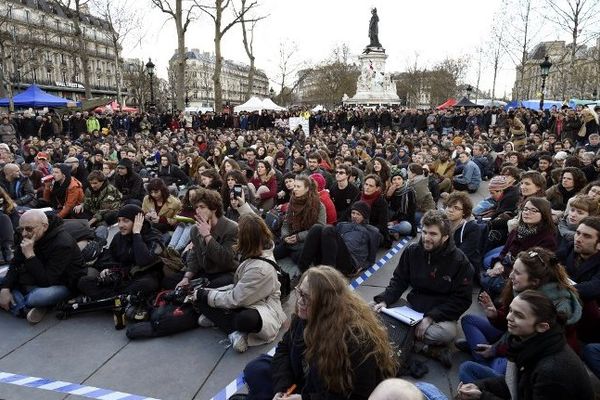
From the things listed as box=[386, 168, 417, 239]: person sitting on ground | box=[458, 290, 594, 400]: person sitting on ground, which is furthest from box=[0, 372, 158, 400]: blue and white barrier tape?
box=[386, 168, 417, 239]: person sitting on ground

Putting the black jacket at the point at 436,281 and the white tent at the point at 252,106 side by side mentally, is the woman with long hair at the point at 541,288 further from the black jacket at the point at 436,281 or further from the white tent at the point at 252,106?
the white tent at the point at 252,106

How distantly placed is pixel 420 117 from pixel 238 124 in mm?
11341

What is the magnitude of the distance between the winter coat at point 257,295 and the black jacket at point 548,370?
2003 mm

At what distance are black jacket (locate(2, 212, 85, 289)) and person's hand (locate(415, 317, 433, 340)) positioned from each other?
11.9ft

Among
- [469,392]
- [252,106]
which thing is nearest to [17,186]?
[469,392]

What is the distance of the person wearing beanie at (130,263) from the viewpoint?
16.1 ft

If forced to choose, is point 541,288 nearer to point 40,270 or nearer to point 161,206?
point 40,270

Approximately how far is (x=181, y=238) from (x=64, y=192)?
10.8ft

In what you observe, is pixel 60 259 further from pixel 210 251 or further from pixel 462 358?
pixel 462 358

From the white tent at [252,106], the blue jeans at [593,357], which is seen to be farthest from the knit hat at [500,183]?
the white tent at [252,106]

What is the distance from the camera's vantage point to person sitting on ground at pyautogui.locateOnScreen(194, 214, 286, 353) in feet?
13.2

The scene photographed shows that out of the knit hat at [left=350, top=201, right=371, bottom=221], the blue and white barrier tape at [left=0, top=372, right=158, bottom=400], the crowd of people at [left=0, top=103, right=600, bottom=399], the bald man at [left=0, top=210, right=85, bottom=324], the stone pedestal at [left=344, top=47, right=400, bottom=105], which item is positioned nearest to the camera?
the crowd of people at [left=0, top=103, right=600, bottom=399]

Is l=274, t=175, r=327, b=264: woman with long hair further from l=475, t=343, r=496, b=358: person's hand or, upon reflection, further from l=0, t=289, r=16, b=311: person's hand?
l=0, t=289, r=16, b=311: person's hand

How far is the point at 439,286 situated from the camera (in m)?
3.97
